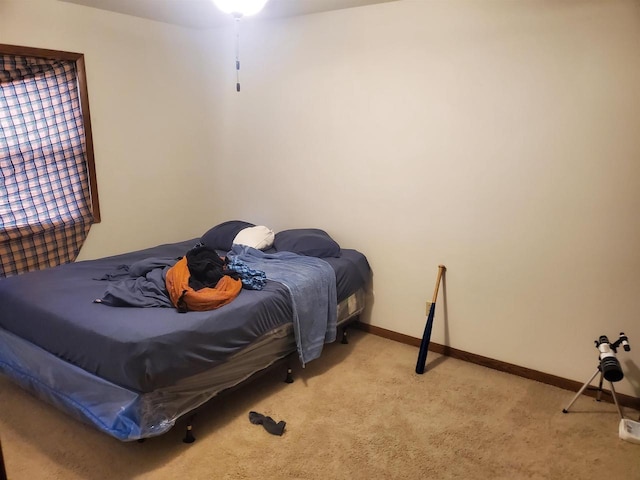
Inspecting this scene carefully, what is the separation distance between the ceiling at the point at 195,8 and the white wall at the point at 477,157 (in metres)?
0.11

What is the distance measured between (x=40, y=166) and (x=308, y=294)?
6.64 feet

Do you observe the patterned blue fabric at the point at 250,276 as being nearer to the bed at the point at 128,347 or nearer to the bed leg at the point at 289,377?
the bed at the point at 128,347

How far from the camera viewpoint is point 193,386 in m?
2.26

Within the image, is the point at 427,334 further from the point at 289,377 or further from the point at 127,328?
the point at 127,328

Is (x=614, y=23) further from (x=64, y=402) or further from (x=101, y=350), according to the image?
(x=64, y=402)

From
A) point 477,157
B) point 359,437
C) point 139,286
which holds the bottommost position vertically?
point 359,437

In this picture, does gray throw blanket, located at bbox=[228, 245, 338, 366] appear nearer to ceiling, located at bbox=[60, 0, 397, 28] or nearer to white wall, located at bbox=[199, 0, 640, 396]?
white wall, located at bbox=[199, 0, 640, 396]

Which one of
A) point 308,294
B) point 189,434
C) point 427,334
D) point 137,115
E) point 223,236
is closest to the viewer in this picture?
point 189,434

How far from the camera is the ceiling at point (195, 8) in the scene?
3191 millimetres

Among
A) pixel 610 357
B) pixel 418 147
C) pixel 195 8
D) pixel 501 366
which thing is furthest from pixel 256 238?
pixel 610 357

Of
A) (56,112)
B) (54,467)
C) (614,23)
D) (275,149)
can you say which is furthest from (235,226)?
(614,23)

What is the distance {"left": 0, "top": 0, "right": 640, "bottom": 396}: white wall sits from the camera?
2594mm

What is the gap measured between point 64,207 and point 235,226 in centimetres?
120

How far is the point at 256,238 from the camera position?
11.4 feet
